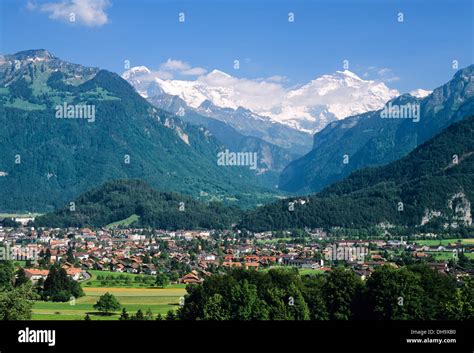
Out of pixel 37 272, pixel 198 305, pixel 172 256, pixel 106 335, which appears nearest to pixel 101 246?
pixel 172 256

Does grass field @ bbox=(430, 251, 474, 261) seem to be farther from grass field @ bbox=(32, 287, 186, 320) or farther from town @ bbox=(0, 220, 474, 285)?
grass field @ bbox=(32, 287, 186, 320)

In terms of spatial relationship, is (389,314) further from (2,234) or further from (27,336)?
(2,234)

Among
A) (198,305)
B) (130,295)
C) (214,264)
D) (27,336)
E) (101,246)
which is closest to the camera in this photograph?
(27,336)

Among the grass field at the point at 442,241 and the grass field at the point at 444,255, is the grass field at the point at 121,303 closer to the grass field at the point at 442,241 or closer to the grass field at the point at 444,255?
the grass field at the point at 444,255

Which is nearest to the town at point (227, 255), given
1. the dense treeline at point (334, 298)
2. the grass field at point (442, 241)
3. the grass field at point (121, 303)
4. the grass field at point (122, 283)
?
the grass field at point (442, 241)

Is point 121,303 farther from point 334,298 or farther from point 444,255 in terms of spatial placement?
point 444,255
